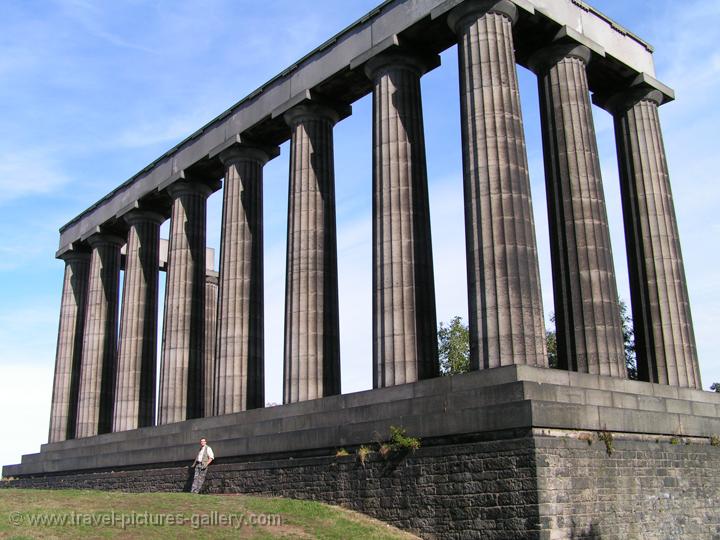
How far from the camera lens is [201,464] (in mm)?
32875

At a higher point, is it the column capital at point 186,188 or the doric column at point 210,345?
the column capital at point 186,188

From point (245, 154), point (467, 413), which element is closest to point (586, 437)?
point (467, 413)

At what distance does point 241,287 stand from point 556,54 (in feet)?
60.9

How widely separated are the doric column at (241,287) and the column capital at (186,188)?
4.19 metres

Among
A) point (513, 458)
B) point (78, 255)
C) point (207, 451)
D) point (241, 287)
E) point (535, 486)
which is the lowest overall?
point (535, 486)

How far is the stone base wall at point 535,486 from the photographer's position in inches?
871

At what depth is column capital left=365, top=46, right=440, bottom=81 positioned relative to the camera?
1342 inches

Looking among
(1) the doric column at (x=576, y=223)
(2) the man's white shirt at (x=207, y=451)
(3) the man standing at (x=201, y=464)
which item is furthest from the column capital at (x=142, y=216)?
(1) the doric column at (x=576, y=223)

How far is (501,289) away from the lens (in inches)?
1065

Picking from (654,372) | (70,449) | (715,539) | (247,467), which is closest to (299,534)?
(247,467)

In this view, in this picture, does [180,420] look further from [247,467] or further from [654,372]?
[654,372]

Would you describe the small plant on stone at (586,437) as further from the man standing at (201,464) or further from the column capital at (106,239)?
the column capital at (106,239)

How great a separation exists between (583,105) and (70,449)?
114ft

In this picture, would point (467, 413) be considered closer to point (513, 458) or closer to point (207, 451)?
point (513, 458)
